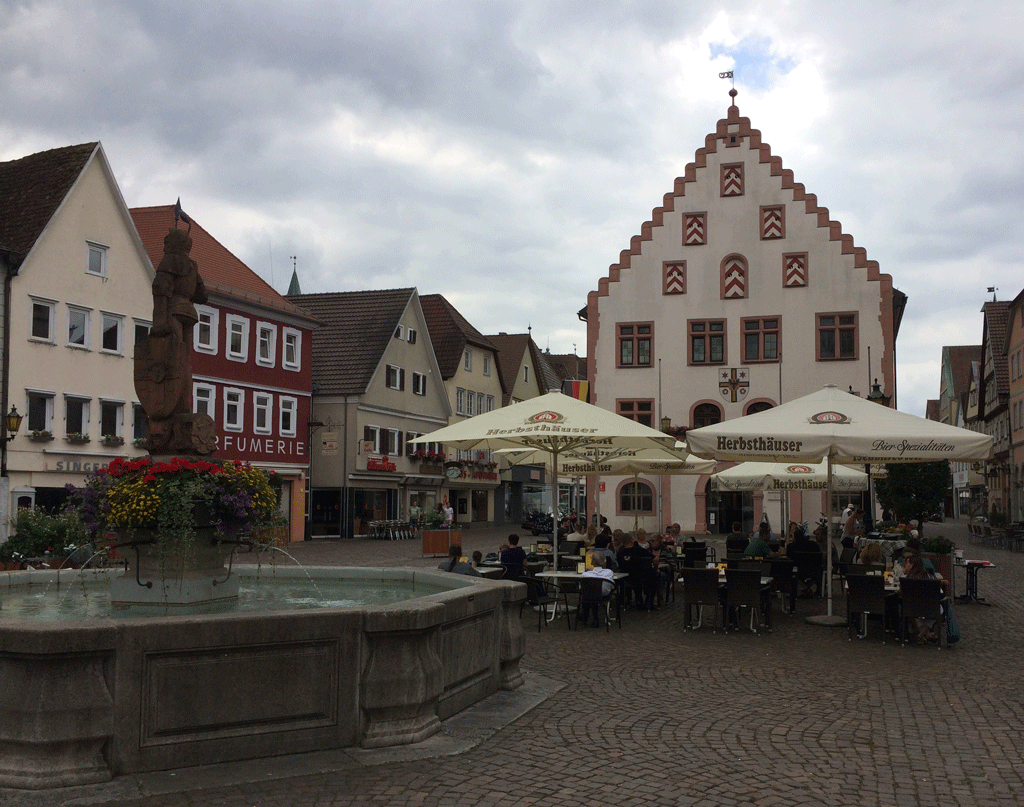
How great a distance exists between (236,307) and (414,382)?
13664mm

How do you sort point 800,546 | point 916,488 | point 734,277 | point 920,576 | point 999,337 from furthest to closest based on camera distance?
point 999,337 → point 734,277 → point 916,488 → point 800,546 → point 920,576

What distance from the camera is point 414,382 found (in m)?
52.6

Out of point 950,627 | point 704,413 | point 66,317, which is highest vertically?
point 66,317

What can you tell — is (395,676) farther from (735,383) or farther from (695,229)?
(695,229)

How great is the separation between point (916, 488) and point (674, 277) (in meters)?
13.5

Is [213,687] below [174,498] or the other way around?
below

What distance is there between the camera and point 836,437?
13.4 meters

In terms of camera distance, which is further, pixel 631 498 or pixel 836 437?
pixel 631 498

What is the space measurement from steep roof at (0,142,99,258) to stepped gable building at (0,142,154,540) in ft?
0.14

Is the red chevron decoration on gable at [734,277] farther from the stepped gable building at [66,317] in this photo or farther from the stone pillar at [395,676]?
the stone pillar at [395,676]

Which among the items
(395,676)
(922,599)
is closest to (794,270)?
(922,599)

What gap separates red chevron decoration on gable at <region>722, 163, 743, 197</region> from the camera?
1758 inches

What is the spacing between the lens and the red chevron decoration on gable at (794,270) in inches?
1725

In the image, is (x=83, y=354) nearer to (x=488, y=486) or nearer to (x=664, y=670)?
(x=664, y=670)
